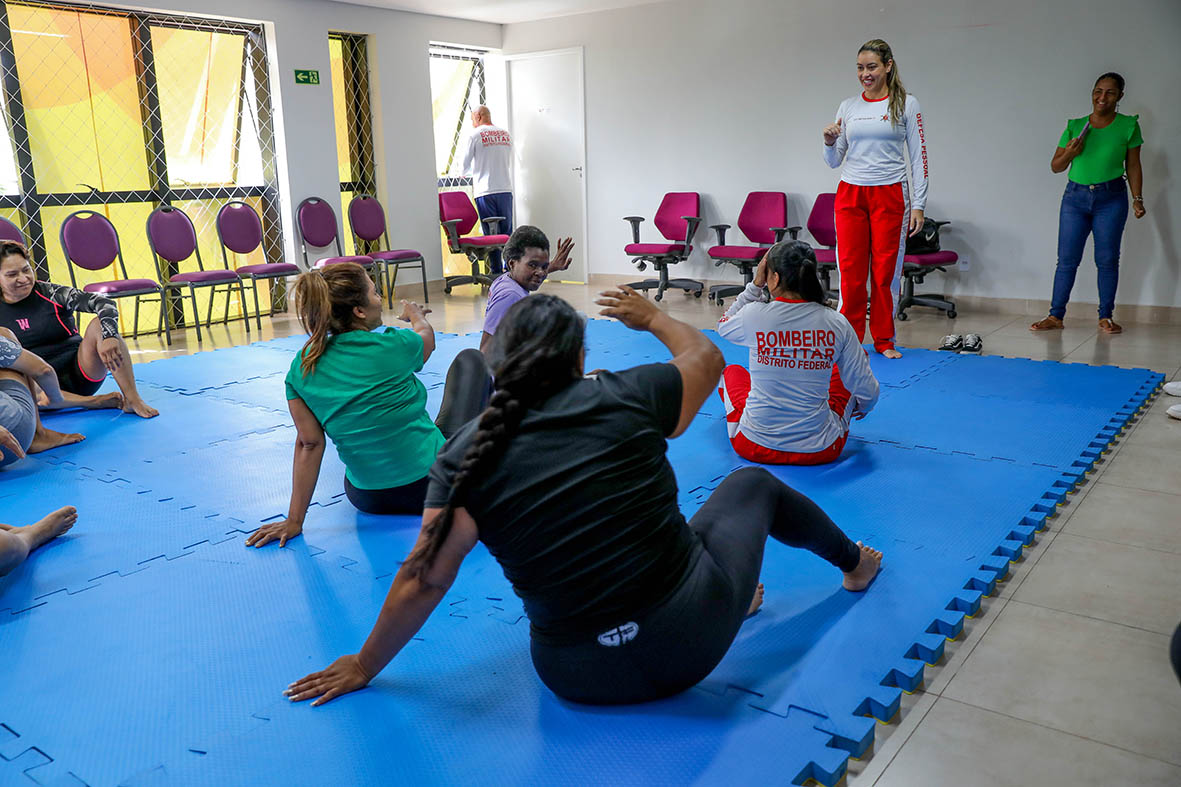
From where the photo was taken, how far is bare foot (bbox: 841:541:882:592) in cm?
238

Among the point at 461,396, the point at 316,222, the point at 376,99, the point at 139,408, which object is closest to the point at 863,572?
the point at 461,396

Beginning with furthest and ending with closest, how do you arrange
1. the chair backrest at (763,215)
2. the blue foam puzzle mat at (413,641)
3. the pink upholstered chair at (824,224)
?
1. the chair backrest at (763,215)
2. the pink upholstered chair at (824,224)
3. the blue foam puzzle mat at (413,641)

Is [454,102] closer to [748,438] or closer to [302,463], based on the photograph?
[748,438]

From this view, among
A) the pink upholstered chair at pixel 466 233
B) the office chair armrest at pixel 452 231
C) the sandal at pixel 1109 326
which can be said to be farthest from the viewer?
the pink upholstered chair at pixel 466 233

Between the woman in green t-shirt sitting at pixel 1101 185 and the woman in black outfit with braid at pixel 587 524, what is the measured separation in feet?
17.3

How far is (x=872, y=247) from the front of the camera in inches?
213

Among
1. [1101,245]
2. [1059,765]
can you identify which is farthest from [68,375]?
[1101,245]

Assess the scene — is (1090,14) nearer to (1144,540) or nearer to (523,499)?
(1144,540)

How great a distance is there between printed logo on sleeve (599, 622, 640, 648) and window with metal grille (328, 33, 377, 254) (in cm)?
738

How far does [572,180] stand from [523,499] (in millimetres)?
8118

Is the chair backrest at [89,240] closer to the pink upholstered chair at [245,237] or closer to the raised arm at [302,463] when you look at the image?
the pink upholstered chair at [245,237]

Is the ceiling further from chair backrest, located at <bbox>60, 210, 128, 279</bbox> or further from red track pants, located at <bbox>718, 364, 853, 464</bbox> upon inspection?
red track pants, located at <bbox>718, 364, 853, 464</bbox>

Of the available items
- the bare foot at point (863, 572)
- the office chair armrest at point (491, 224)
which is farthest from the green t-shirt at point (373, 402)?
the office chair armrest at point (491, 224)

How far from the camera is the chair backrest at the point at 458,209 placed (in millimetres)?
8938
